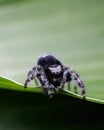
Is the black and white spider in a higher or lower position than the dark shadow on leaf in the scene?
higher

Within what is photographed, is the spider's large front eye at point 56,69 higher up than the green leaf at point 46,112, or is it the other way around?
the spider's large front eye at point 56,69

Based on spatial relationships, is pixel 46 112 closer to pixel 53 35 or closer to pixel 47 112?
pixel 47 112

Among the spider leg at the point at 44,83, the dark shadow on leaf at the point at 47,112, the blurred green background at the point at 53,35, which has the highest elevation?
the blurred green background at the point at 53,35

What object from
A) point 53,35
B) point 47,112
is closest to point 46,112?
point 47,112

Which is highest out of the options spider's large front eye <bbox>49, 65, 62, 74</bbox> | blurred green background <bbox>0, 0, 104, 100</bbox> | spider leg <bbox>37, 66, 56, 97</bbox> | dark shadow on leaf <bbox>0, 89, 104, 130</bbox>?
blurred green background <bbox>0, 0, 104, 100</bbox>

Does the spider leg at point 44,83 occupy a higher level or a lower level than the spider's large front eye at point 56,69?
lower

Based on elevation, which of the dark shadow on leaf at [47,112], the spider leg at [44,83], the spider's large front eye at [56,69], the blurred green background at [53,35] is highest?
the blurred green background at [53,35]
